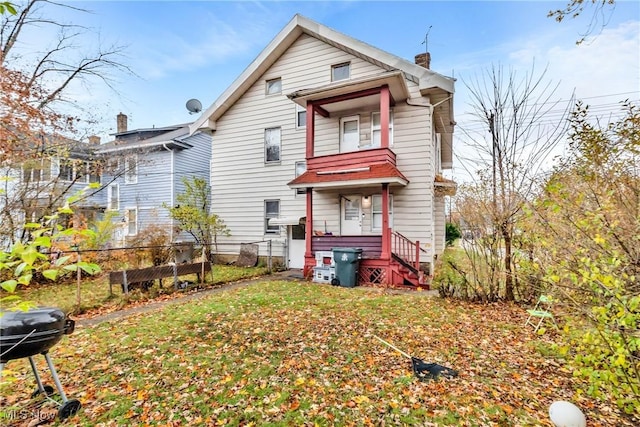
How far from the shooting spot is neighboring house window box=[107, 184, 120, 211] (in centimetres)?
1988

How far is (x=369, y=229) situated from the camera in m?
11.8

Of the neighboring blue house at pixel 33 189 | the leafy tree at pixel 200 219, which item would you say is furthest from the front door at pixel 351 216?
the neighboring blue house at pixel 33 189

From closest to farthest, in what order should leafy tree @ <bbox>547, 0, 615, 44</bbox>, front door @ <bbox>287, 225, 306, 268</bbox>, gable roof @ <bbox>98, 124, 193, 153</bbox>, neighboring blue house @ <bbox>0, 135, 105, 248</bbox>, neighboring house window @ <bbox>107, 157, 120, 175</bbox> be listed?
leafy tree @ <bbox>547, 0, 615, 44</bbox>
neighboring blue house @ <bbox>0, 135, 105, 248</bbox>
front door @ <bbox>287, 225, 306, 268</bbox>
neighboring house window @ <bbox>107, 157, 120, 175</bbox>
gable roof @ <bbox>98, 124, 193, 153</bbox>

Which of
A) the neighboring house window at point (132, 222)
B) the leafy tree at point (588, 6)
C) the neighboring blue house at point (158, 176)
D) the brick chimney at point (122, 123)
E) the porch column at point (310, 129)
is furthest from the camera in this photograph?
the brick chimney at point (122, 123)

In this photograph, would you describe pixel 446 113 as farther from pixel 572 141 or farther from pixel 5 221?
pixel 5 221

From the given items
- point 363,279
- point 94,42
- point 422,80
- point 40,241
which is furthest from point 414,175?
point 94,42

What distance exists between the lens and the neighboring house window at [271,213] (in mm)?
13836

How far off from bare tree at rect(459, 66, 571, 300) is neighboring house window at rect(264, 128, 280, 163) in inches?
337

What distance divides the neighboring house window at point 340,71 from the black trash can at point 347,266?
7248 millimetres

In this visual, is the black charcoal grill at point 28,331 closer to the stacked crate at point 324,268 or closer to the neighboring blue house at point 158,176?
the stacked crate at point 324,268

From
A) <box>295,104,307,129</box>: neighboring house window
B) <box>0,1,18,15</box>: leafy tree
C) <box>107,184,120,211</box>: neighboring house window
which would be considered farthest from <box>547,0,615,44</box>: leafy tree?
<box>107,184,120,211</box>: neighboring house window

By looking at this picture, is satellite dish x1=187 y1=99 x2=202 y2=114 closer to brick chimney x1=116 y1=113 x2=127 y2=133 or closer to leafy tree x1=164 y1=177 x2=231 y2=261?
brick chimney x1=116 y1=113 x2=127 y2=133

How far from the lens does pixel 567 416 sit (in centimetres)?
302

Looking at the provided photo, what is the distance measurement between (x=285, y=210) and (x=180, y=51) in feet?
27.0
